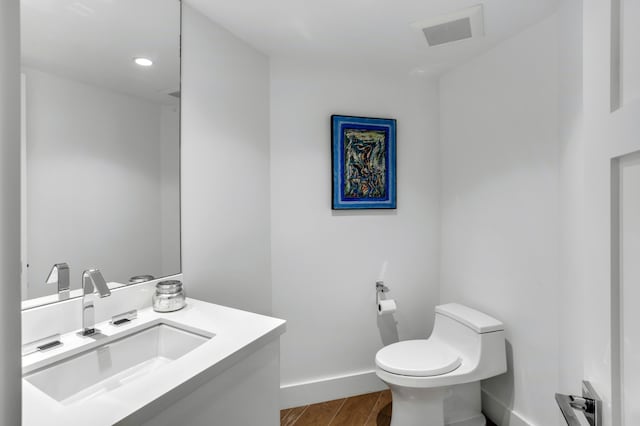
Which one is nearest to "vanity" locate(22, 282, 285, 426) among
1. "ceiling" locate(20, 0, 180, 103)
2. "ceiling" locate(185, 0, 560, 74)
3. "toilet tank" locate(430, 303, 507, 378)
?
"ceiling" locate(20, 0, 180, 103)

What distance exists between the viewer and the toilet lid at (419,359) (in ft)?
5.78

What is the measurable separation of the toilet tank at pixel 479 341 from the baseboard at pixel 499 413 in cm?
28

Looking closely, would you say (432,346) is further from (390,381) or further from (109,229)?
(109,229)

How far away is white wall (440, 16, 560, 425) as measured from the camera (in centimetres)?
170

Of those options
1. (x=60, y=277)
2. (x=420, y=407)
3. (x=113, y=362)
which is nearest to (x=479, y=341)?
(x=420, y=407)

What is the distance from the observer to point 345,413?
214 cm

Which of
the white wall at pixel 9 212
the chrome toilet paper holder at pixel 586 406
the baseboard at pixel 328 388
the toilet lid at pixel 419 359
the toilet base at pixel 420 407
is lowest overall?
the baseboard at pixel 328 388

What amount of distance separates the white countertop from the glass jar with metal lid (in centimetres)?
3

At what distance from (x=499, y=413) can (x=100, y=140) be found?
2.51 m

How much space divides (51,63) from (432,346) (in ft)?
7.39

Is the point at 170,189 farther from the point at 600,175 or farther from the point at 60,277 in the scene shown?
the point at 600,175

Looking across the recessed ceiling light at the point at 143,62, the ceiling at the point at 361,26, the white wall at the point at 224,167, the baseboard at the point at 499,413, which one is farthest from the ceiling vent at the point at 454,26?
the baseboard at the point at 499,413

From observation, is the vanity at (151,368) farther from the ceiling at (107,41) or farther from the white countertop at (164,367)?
the ceiling at (107,41)

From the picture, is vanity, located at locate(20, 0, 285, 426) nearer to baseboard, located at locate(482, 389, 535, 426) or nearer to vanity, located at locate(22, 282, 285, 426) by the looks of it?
vanity, located at locate(22, 282, 285, 426)
